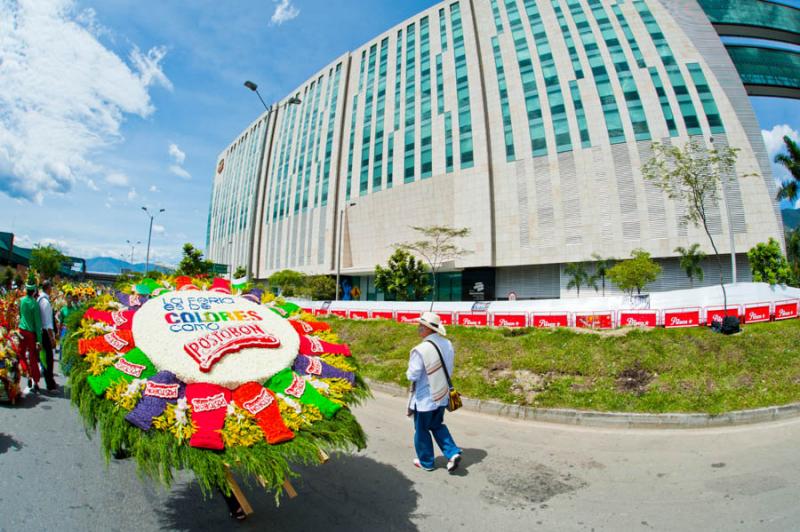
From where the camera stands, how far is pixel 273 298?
197 inches

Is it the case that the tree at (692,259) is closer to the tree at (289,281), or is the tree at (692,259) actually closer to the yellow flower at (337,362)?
the yellow flower at (337,362)

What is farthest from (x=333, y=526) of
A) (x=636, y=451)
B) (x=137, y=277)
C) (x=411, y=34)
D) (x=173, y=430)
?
(x=411, y=34)

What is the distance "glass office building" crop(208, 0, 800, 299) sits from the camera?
1284 inches

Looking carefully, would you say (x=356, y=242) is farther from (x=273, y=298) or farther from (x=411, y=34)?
(x=273, y=298)

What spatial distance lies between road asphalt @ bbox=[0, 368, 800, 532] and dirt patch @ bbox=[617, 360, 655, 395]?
2.12 metres

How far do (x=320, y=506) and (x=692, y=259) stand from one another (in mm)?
34503

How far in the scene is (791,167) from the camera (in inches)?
1212

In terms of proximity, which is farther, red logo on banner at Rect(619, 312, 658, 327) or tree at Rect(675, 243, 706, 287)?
tree at Rect(675, 243, 706, 287)

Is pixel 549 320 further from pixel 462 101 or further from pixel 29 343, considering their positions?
pixel 462 101

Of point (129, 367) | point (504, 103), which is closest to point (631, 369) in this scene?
point (129, 367)

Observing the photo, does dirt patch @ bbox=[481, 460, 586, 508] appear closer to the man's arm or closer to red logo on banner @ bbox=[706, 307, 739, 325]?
the man's arm

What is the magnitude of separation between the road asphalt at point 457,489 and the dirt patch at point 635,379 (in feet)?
6.97

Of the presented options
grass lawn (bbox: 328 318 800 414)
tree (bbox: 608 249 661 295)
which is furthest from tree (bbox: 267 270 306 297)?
grass lawn (bbox: 328 318 800 414)

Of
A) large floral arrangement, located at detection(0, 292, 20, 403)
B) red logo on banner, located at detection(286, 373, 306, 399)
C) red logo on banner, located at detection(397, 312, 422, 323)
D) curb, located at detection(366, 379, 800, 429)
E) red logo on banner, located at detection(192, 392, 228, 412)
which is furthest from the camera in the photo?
red logo on banner, located at detection(397, 312, 422, 323)
